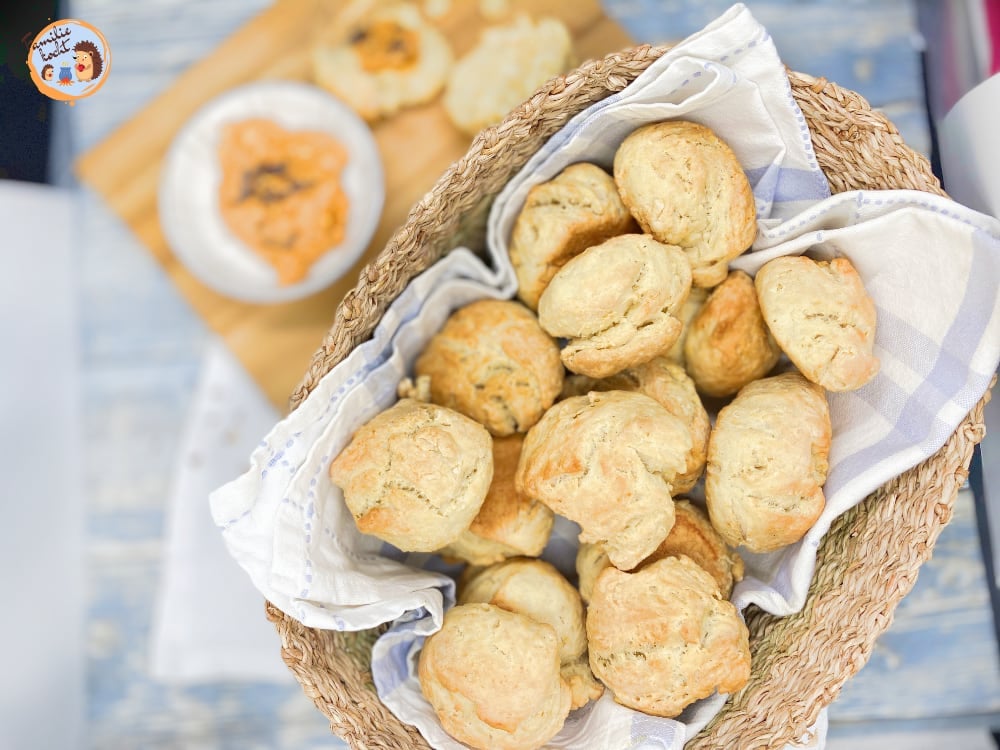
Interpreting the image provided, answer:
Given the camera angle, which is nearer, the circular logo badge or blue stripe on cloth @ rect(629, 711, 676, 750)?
blue stripe on cloth @ rect(629, 711, 676, 750)

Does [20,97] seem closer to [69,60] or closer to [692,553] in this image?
[69,60]

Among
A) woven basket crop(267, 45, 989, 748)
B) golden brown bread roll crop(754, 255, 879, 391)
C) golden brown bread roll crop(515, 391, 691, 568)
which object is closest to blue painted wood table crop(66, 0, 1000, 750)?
woven basket crop(267, 45, 989, 748)

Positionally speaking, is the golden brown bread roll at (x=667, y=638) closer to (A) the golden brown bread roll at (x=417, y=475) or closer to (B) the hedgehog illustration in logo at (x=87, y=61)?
(A) the golden brown bread roll at (x=417, y=475)

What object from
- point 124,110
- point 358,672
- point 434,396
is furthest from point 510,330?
point 124,110

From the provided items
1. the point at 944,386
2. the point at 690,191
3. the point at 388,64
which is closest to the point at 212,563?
the point at 388,64

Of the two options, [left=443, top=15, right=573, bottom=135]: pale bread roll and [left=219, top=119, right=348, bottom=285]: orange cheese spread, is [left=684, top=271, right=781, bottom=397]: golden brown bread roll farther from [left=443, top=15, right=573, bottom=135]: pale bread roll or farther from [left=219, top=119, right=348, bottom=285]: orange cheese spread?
[left=219, top=119, right=348, bottom=285]: orange cheese spread

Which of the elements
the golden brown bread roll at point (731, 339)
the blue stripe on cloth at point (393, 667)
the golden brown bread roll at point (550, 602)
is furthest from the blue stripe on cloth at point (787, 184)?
the blue stripe on cloth at point (393, 667)
